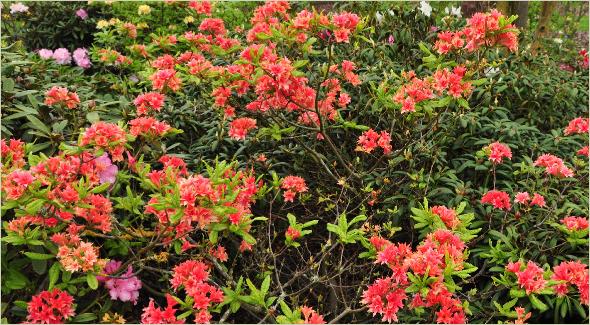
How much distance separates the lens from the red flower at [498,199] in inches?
83.6

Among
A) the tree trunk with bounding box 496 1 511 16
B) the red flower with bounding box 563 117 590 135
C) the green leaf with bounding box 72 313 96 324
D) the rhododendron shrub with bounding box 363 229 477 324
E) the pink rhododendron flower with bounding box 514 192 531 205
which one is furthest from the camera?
the tree trunk with bounding box 496 1 511 16

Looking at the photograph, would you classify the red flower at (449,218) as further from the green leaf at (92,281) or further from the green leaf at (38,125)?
the green leaf at (38,125)

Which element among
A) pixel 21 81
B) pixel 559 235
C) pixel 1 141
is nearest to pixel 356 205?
pixel 559 235

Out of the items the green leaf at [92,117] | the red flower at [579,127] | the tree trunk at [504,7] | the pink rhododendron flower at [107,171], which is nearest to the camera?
the pink rhododendron flower at [107,171]

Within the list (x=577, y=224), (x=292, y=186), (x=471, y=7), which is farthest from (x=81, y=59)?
(x=471, y=7)

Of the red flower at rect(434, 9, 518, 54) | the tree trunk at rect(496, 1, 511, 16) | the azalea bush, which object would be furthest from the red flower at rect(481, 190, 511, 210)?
the tree trunk at rect(496, 1, 511, 16)

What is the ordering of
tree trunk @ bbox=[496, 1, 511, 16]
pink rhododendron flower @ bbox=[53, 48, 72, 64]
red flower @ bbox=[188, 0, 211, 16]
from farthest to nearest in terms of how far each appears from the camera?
tree trunk @ bbox=[496, 1, 511, 16], pink rhododendron flower @ bbox=[53, 48, 72, 64], red flower @ bbox=[188, 0, 211, 16]

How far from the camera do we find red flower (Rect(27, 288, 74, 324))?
164 centimetres

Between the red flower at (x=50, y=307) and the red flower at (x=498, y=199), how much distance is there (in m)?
1.53

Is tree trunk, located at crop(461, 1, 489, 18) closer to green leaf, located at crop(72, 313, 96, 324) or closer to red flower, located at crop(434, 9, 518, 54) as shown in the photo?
red flower, located at crop(434, 9, 518, 54)

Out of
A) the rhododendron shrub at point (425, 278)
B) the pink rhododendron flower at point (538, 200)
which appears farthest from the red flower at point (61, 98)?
the pink rhododendron flower at point (538, 200)

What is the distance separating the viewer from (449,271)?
1.55 metres

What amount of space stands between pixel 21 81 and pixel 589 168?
8.45ft

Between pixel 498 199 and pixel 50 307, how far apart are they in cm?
162
